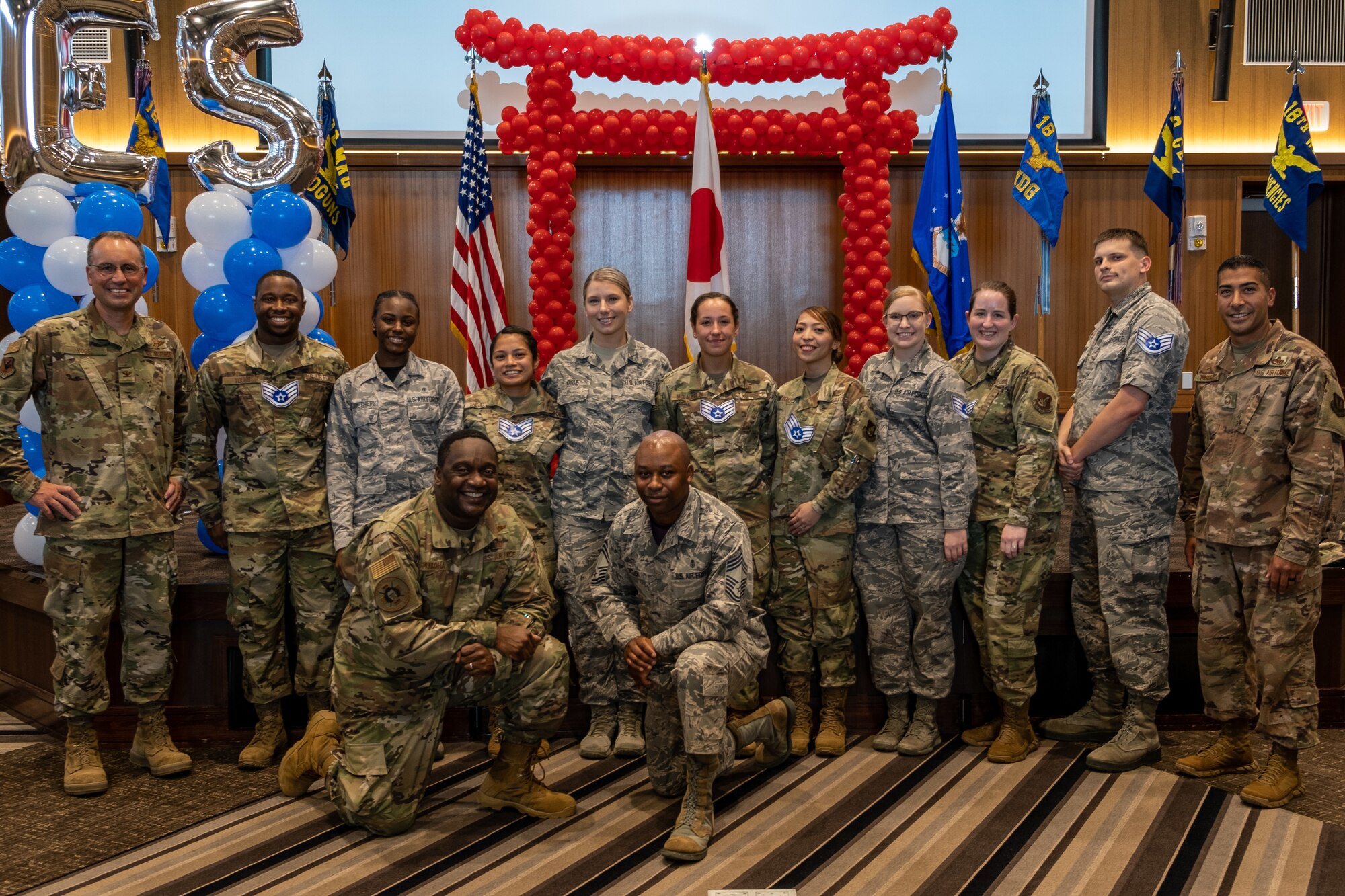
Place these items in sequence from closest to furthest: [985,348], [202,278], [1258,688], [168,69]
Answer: [1258,688] < [985,348] < [202,278] < [168,69]

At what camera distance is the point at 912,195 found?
6785 millimetres

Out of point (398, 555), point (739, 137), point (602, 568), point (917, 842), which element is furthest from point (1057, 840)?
point (739, 137)

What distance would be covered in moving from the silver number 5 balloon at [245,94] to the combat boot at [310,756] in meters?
2.45

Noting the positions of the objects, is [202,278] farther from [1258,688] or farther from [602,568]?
[1258,688]

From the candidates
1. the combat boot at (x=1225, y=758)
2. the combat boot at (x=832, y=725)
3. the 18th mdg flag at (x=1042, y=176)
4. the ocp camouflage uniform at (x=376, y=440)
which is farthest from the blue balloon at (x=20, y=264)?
the 18th mdg flag at (x=1042, y=176)

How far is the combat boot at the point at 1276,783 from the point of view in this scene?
3061 millimetres

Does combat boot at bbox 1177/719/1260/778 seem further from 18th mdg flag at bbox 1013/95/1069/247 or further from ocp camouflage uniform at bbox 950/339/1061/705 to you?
18th mdg flag at bbox 1013/95/1069/247

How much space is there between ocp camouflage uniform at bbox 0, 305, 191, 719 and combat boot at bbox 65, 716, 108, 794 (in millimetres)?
66

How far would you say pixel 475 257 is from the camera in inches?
239

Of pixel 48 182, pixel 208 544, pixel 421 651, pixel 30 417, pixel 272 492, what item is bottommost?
pixel 421 651

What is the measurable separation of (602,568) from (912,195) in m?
4.59

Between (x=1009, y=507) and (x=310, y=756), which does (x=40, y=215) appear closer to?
(x=310, y=756)

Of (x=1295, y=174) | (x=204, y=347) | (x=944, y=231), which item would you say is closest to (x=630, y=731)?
(x=204, y=347)

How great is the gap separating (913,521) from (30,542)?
11.3 feet
